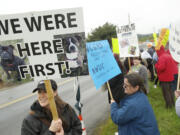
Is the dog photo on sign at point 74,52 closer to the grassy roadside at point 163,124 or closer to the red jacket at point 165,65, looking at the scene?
the grassy roadside at point 163,124

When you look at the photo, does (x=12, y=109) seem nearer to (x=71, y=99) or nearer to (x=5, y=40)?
(x=71, y=99)

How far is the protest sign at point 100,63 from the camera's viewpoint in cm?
287

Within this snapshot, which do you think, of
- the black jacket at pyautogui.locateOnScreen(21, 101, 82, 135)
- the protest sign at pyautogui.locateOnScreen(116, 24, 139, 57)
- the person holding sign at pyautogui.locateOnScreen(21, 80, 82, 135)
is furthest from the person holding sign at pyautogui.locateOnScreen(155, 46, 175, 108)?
the black jacket at pyautogui.locateOnScreen(21, 101, 82, 135)

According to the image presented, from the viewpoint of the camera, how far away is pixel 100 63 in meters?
3.00

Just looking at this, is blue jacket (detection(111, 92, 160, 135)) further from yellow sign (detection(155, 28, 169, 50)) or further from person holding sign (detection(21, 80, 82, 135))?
yellow sign (detection(155, 28, 169, 50))

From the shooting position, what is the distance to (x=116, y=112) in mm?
2375

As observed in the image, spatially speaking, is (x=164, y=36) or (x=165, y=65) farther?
(x=165, y=65)

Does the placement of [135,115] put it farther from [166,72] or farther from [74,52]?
[166,72]

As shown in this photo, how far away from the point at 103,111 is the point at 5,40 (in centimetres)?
471

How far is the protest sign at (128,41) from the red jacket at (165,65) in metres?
0.76

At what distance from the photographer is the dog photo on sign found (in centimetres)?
178

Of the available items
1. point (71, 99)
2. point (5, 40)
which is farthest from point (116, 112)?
point (71, 99)

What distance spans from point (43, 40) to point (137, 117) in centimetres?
145

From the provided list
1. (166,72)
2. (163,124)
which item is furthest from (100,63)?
(166,72)
